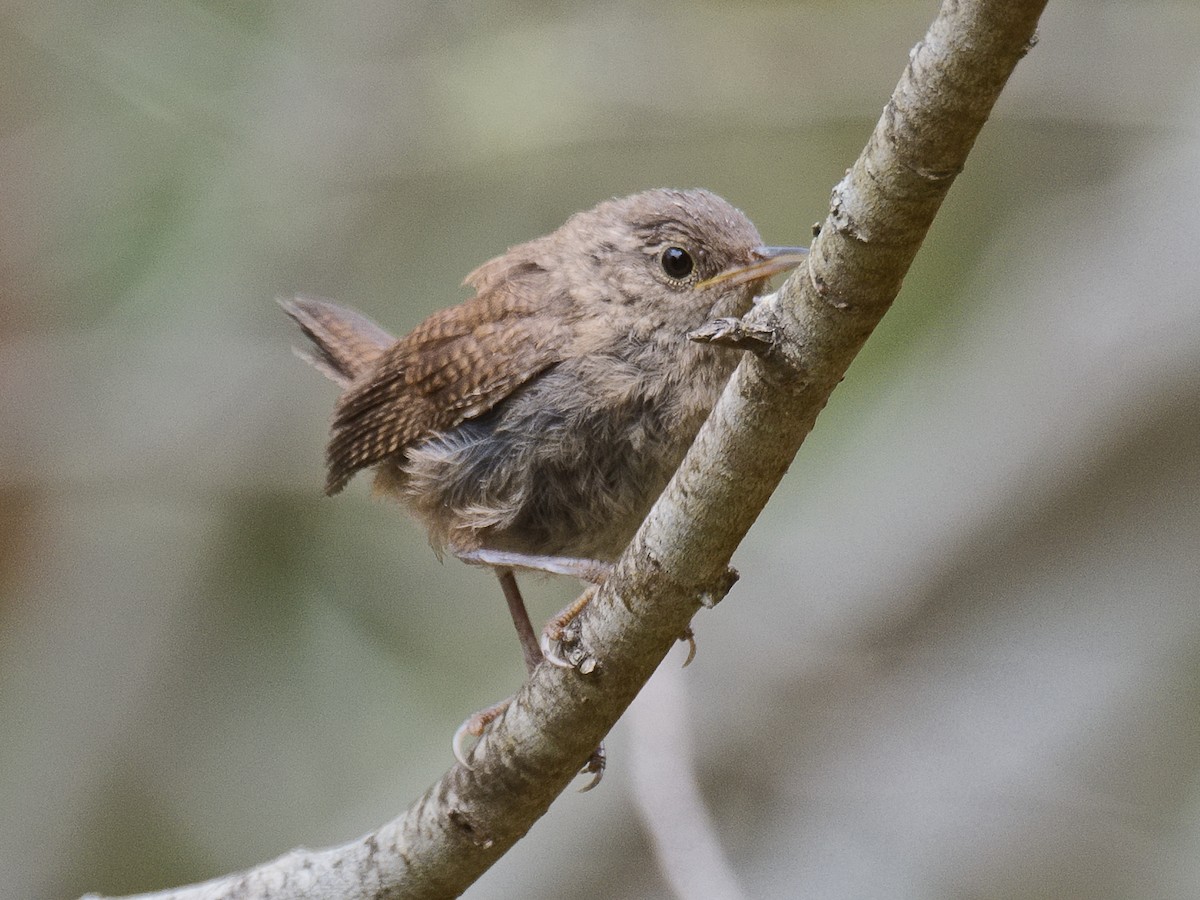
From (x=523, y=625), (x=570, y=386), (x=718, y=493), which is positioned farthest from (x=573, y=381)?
(x=718, y=493)

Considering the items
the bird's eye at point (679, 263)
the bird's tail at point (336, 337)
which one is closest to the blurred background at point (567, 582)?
the bird's tail at point (336, 337)

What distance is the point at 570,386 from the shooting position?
2.99 metres

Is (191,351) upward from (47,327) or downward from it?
downward

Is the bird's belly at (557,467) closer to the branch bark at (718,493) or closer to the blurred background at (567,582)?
the branch bark at (718,493)

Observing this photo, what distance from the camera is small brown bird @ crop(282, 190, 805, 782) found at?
9.57 ft

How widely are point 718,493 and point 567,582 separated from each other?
250cm

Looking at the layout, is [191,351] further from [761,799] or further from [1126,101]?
[1126,101]

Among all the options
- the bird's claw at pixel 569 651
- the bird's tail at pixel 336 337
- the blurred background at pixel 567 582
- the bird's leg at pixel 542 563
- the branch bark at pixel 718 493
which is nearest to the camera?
the branch bark at pixel 718 493

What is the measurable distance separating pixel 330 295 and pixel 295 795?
8.24 feet

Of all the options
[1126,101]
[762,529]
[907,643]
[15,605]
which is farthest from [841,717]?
[15,605]

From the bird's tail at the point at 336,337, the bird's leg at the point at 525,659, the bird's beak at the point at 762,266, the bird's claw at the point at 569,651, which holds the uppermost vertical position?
the bird's tail at the point at 336,337

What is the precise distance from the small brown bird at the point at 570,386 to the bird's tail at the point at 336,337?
1.93ft

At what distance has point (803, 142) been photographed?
6.62 meters

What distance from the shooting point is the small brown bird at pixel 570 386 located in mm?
2918
